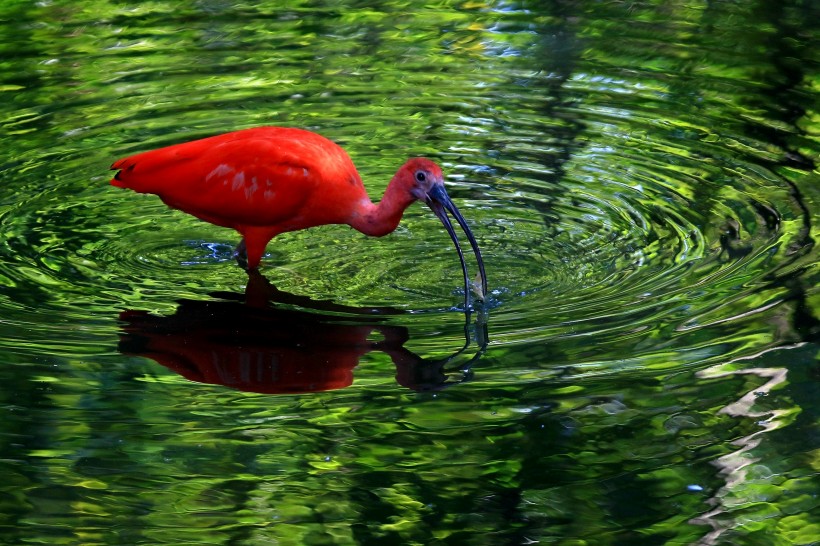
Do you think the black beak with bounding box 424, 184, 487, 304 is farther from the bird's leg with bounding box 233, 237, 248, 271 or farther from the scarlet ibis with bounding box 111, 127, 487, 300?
the bird's leg with bounding box 233, 237, 248, 271

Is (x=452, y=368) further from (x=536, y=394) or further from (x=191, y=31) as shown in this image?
(x=191, y=31)

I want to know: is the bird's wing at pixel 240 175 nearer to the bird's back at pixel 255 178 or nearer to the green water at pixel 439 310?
the bird's back at pixel 255 178

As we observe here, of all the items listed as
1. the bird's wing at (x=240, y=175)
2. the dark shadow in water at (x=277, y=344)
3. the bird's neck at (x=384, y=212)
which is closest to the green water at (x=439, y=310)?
the dark shadow in water at (x=277, y=344)

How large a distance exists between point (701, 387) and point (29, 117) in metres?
5.28

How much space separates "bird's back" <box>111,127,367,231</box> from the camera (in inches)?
275

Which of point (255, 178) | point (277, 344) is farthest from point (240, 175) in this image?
point (277, 344)

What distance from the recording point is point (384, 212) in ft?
22.6

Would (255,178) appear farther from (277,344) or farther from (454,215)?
(277,344)

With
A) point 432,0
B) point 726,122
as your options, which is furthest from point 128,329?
point 432,0

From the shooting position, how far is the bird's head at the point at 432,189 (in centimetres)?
670

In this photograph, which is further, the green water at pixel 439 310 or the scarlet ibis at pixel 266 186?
the scarlet ibis at pixel 266 186

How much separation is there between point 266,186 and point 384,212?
1.99ft

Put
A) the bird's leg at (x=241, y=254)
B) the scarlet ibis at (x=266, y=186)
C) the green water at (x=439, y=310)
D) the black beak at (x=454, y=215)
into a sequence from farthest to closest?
the bird's leg at (x=241, y=254)
the scarlet ibis at (x=266, y=186)
the black beak at (x=454, y=215)
the green water at (x=439, y=310)

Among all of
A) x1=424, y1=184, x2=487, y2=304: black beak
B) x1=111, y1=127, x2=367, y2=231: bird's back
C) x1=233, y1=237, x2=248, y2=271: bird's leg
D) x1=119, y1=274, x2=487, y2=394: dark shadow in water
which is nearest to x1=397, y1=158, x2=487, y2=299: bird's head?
x1=424, y1=184, x2=487, y2=304: black beak
